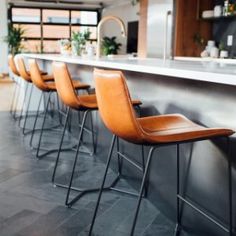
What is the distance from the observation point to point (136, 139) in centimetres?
161

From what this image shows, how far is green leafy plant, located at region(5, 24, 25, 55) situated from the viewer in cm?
→ 1181

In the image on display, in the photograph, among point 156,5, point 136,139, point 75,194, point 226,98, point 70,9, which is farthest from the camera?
point 70,9

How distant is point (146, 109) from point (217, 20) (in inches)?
139

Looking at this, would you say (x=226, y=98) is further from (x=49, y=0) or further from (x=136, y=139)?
(x=49, y=0)

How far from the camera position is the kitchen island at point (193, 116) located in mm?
1717

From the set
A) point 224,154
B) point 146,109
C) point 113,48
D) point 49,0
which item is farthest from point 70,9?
point 224,154

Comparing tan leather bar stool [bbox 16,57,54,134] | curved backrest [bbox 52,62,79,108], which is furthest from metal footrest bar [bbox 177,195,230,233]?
tan leather bar stool [bbox 16,57,54,134]

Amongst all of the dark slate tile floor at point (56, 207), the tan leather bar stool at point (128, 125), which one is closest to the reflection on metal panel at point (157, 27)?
the dark slate tile floor at point (56, 207)

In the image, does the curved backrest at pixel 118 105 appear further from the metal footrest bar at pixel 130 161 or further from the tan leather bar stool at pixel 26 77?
the tan leather bar stool at pixel 26 77

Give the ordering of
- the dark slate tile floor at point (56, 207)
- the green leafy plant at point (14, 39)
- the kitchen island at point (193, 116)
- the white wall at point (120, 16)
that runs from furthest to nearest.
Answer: the green leafy plant at point (14, 39) < the white wall at point (120, 16) < the dark slate tile floor at point (56, 207) < the kitchen island at point (193, 116)

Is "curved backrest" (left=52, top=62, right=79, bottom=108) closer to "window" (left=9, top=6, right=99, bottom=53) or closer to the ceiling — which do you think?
the ceiling

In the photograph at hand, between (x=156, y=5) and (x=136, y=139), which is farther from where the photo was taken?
(x=156, y=5)

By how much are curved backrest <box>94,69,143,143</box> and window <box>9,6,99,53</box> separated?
1148 cm

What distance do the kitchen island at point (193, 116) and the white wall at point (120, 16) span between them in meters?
9.07
